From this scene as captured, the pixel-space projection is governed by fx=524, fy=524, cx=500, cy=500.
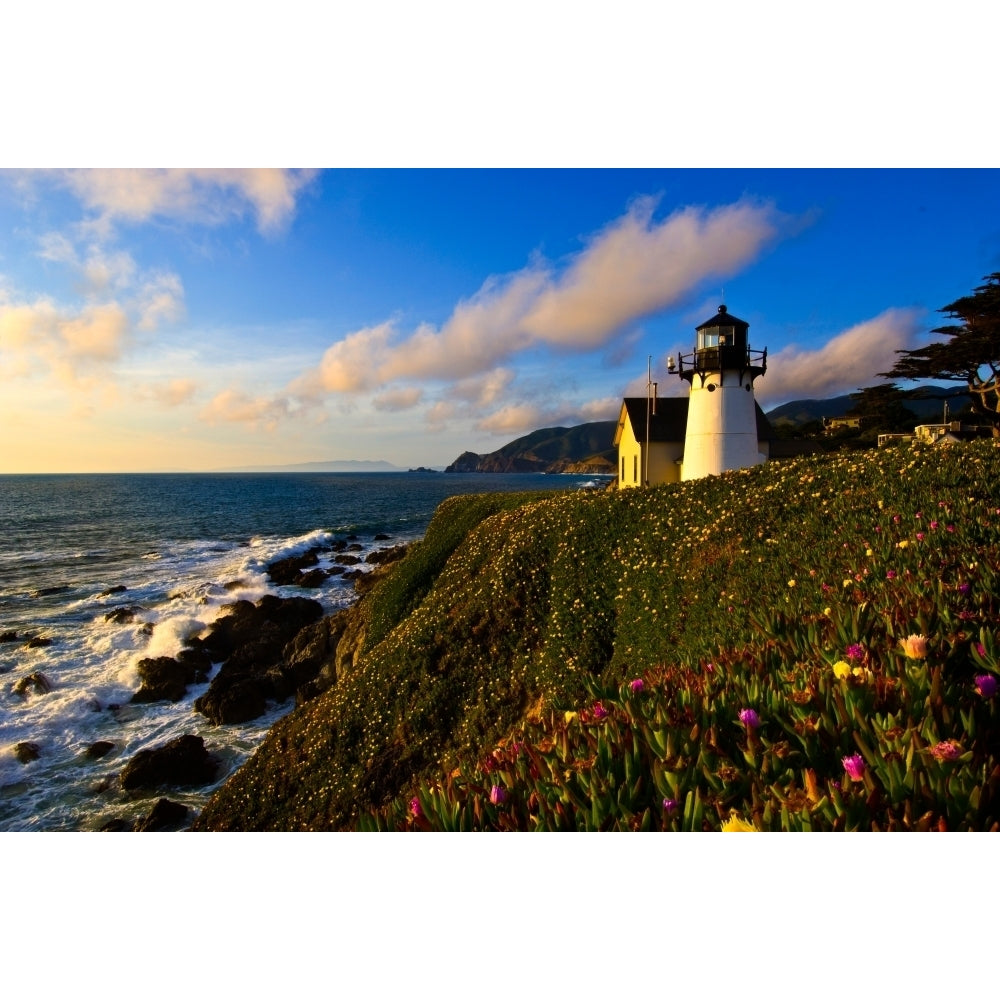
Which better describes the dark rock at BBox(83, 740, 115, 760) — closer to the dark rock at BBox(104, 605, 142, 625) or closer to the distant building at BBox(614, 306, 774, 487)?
the dark rock at BBox(104, 605, 142, 625)

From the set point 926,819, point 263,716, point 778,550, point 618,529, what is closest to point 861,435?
point 618,529

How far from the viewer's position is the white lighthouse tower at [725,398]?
2348cm

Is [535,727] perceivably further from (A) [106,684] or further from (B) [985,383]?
(B) [985,383]

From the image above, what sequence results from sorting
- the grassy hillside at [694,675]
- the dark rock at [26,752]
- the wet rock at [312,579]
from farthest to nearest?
the wet rock at [312,579] < the dark rock at [26,752] < the grassy hillside at [694,675]

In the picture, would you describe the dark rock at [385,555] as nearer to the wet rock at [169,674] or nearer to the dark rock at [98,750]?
the wet rock at [169,674]

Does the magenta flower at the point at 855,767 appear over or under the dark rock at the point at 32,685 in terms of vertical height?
over

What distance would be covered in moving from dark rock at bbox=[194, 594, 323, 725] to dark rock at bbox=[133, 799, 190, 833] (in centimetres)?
435

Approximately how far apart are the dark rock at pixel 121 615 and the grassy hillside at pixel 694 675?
1830cm

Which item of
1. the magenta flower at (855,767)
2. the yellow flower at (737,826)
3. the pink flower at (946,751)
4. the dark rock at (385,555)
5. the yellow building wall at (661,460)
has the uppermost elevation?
the yellow building wall at (661,460)

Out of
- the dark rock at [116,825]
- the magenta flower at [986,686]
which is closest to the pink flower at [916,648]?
the magenta flower at [986,686]

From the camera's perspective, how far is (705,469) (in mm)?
23703

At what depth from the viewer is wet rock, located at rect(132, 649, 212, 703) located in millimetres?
19625

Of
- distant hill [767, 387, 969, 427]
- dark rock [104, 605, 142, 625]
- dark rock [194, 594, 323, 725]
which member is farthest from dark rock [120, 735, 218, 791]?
distant hill [767, 387, 969, 427]

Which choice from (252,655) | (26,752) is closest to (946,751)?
(26,752)
